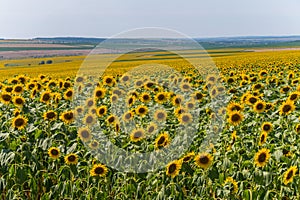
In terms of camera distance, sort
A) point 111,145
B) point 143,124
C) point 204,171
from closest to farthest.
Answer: point 204,171, point 111,145, point 143,124

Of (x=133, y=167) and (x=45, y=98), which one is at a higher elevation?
(x=45, y=98)

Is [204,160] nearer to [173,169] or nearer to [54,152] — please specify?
[173,169]

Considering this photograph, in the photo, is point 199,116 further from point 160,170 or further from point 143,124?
point 160,170

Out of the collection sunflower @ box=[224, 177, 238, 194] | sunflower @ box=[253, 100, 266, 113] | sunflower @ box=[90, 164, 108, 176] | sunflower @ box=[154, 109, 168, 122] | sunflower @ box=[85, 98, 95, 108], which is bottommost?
sunflower @ box=[224, 177, 238, 194]

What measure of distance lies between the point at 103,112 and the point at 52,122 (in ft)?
2.13

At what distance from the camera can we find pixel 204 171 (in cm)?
443

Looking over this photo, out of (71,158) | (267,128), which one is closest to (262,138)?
(267,128)

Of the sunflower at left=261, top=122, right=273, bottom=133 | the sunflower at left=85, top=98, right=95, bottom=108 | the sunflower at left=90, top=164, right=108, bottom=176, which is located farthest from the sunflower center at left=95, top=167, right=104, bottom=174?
the sunflower at left=85, top=98, right=95, bottom=108

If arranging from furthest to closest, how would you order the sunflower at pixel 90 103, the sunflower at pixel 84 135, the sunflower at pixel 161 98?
the sunflower at pixel 161 98, the sunflower at pixel 90 103, the sunflower at pixel 84 135

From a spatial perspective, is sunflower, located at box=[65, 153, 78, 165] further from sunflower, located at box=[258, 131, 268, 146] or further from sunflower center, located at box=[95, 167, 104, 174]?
sunflower, located at box=[258, 131, 268, 146]

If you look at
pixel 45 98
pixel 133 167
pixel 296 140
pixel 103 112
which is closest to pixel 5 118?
pixel 45 98

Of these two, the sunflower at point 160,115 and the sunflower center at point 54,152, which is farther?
the sunflower at point 160,115

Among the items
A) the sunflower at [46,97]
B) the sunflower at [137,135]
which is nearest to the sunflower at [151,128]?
the sunflower at [137,135]

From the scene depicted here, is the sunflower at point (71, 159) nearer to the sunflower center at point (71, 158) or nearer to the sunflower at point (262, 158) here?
the sunflower center at point (71, 158)
